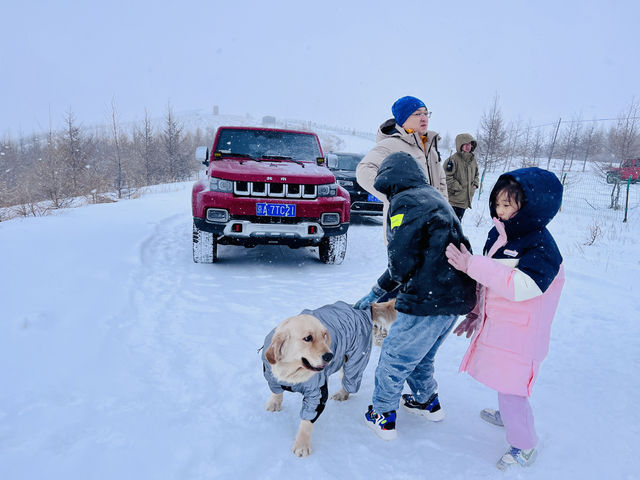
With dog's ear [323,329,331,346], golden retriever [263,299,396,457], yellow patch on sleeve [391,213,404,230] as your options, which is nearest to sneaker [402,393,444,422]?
golden retriever [263,299,396,457]

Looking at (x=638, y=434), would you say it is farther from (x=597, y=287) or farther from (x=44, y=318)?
(x=44, y=318)

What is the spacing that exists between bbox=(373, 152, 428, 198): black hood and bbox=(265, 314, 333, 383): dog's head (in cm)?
85

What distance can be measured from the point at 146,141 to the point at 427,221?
35.4m

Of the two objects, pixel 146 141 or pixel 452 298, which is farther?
pixel 146 141

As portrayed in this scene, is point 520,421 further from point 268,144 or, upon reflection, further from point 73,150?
point 73,150

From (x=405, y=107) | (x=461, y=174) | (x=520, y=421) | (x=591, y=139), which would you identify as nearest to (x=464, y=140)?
(x=461, y=174)

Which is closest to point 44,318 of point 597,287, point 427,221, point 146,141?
point 427,221

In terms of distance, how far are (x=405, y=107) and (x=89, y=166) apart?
25.2 meters

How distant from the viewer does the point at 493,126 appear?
21.1m

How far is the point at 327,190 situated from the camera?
4.88m

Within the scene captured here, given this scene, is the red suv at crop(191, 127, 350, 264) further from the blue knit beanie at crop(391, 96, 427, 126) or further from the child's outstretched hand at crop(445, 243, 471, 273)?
the child's outstretched hand at crop(445, 243, 471, 273)

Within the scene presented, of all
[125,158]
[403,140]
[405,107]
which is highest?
[405,107]

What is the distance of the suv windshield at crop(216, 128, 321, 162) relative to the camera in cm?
556

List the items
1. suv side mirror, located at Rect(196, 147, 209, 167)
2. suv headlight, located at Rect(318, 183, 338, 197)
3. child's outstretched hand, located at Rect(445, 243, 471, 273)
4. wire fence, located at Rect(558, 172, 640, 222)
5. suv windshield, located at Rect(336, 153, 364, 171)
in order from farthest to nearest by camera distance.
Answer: wire fence, located at Rect(558, 172, 640, 222), suv windshield, located at Rect(336, 153, 364, 171), suv side mirror, located at Rect(196, 147, 209, 167), suv headlight, located at Rect(318, 183, 338, 197), child's outstretched hand, located at Rect(445, 243, 471, 273)
